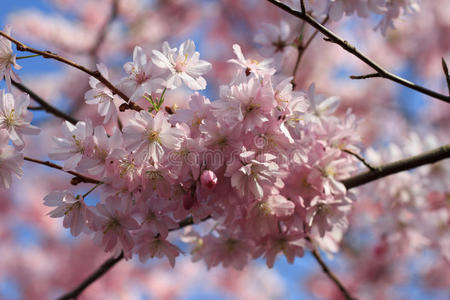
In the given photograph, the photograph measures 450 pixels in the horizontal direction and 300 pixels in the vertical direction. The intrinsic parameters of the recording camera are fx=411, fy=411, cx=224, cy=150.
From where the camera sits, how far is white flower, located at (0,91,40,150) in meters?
1.20

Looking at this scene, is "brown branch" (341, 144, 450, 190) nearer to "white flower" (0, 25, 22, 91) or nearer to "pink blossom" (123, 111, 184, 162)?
"pink blossom" (123, 111, 184, 162)

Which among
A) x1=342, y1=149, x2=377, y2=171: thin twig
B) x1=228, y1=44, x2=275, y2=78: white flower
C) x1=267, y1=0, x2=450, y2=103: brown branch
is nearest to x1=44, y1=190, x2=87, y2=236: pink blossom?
x1=228, y1=44, x2=275, y2=78: white flower

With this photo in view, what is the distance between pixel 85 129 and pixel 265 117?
527 mm

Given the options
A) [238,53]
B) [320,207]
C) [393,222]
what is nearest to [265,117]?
[238,53]

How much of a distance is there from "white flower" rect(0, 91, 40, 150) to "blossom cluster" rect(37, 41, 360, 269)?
4.0 inches

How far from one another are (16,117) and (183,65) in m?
0.52

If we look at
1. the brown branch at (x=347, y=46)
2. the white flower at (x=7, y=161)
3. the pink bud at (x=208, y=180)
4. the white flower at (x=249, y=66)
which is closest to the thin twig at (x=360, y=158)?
the brown branch at (x=347, y=46)

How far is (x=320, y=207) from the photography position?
138 centimetres

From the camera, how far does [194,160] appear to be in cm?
113

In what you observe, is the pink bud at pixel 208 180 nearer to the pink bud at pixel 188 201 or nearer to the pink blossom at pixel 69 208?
the pink bud at pixel 188 201

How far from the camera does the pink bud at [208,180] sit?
1.10 m

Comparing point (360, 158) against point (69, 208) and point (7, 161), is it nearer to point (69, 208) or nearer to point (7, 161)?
point (69, 208)

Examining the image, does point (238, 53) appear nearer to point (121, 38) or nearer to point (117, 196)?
point (117, 196)

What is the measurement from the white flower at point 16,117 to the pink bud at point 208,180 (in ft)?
1.72
